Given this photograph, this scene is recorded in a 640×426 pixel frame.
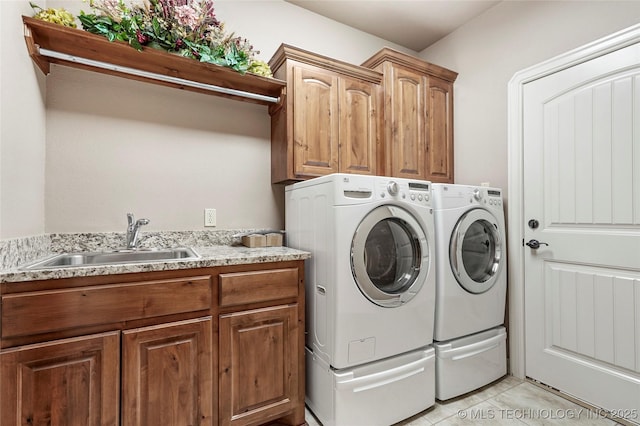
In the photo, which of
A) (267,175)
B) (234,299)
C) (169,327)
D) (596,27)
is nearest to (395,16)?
(596,27)

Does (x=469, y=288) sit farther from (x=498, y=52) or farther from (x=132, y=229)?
(x=132, y=229)

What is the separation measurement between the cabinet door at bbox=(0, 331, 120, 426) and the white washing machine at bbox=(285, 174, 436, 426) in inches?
37.4

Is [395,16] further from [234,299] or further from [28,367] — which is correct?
[28,367]

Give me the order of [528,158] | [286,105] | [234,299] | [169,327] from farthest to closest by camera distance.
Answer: [528,158], [286,105], [234,299], [169,327]

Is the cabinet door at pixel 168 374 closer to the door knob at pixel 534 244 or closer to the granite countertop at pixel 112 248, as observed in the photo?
the granite countertop at pixel 112 248

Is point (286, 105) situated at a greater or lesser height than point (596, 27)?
lesser

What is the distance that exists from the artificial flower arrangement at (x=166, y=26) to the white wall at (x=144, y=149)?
28cm

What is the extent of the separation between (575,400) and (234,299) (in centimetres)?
217

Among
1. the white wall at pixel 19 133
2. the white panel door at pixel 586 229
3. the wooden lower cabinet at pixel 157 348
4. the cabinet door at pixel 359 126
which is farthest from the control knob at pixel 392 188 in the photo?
the white wall at pixel 19 133

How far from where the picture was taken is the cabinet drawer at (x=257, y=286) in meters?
1.40

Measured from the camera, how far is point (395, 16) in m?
2.47

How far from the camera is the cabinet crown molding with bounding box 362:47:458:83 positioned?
224 cm

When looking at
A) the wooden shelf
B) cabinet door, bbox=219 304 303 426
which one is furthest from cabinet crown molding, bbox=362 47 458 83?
cabinet door, bbox=219 304 303 426

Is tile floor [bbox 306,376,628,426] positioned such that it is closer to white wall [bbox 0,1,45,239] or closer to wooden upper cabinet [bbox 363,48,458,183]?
wooden upper cabinet [bbox 363,48,458,183]
